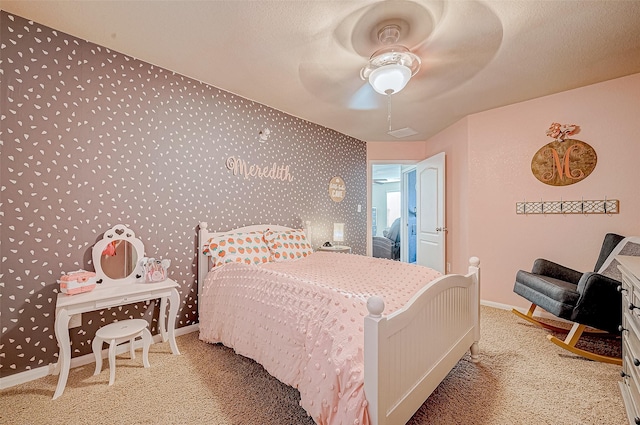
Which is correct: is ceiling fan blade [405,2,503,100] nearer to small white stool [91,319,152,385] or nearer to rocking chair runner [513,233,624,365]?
rocking chair runner [513,233,624,365]

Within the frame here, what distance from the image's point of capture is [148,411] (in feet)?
5.27

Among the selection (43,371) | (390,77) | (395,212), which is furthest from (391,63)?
(395,212)

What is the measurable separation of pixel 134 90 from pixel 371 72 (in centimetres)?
201

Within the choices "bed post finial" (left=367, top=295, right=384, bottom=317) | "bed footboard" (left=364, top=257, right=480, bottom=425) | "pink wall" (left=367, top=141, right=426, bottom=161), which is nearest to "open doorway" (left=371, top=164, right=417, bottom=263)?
"pink wall" (left=367, top=141, right=426, bottom=161)

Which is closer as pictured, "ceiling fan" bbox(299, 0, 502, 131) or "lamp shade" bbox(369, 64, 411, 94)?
"ceiling fan" bbox(299, 0, 502, 131)

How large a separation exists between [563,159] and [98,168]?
444 cm

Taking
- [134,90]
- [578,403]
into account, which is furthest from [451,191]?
[134,90]

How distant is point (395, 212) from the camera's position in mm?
9234

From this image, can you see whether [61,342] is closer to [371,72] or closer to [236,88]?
[236,88]

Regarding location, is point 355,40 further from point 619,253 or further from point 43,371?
point 43,371

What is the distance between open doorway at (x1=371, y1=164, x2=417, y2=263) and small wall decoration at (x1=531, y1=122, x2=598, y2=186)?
7.42ft

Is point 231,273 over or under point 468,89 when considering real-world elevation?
under

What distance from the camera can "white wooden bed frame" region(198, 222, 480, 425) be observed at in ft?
3.72

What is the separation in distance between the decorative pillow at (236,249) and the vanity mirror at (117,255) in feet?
1.90
